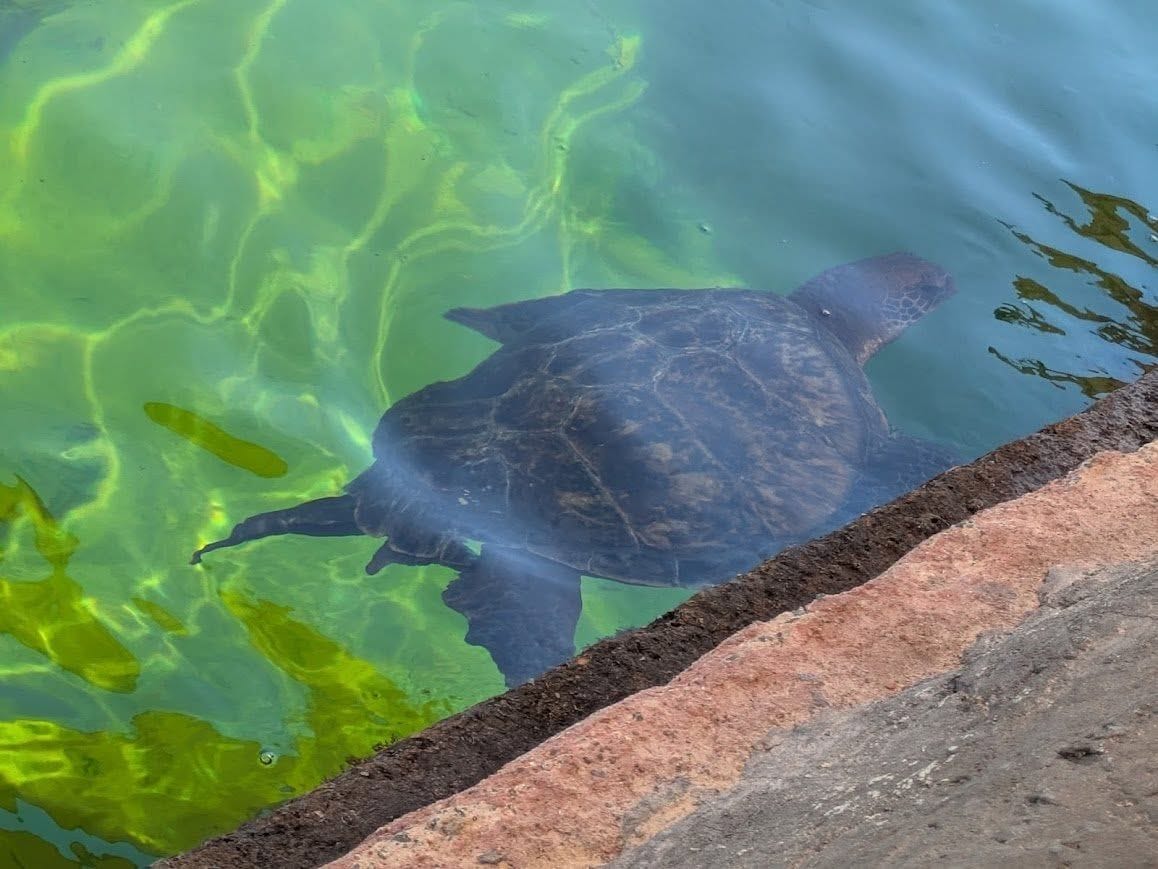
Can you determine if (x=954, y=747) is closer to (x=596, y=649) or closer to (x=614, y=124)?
(x=596, y=649)

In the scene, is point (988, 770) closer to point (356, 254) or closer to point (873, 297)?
point (873, 297)

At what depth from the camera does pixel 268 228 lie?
5.15 m

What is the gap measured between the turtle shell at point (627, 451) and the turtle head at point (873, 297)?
743 mm

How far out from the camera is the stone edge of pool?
2.60m

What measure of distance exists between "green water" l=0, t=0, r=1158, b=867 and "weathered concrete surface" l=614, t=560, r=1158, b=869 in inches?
69.2

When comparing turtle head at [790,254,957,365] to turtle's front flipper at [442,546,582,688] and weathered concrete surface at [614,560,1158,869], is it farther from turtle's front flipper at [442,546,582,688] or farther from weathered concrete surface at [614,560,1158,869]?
weathered concrete surface at [614,560,1158,869]

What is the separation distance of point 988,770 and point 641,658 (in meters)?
1.04

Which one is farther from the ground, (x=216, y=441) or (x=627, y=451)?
(x=627, y=451)

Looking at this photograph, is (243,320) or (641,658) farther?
(243,320)

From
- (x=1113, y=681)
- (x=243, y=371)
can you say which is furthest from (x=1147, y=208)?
(x=243, y=371)

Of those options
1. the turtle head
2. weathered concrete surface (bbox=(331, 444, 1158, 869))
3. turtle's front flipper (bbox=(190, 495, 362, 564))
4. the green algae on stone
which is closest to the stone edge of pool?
weathered concrete surface (bbox=(331, 444, 1158, 869))

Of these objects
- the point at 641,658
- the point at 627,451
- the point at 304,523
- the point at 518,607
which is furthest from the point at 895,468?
the point at 304,523

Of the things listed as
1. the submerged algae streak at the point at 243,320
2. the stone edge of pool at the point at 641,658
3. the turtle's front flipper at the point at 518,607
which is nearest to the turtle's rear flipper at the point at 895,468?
the stone edge of pool at the point at 641,658

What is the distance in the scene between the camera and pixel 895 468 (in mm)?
4609
